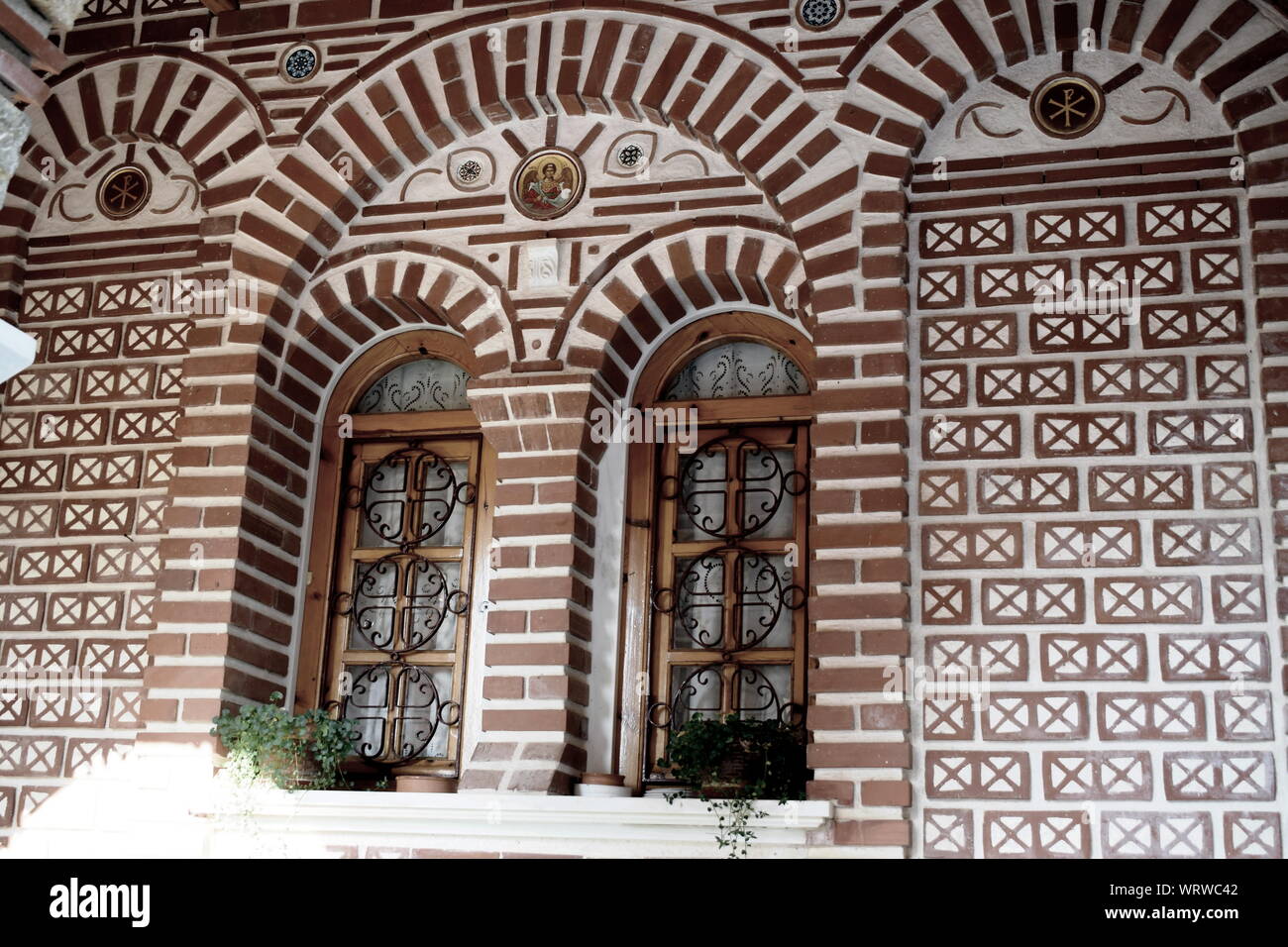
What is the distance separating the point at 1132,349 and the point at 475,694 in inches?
107

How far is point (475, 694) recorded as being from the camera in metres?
5.96

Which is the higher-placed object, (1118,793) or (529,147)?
(529,147)

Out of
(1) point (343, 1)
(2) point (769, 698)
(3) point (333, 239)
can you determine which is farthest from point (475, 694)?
(1) point (343, 1)

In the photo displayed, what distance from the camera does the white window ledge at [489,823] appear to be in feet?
16.8

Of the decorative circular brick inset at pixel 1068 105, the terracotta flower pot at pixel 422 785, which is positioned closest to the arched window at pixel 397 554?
the terracotta flower pot at pixel 422 785

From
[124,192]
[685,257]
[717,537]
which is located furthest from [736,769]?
[124,192]

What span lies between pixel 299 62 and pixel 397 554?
2091mm

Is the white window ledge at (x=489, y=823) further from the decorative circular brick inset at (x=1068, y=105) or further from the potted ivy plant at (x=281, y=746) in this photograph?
the decorative circular brick inset at (x=1068, y=105)

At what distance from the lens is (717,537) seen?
5.90 m
